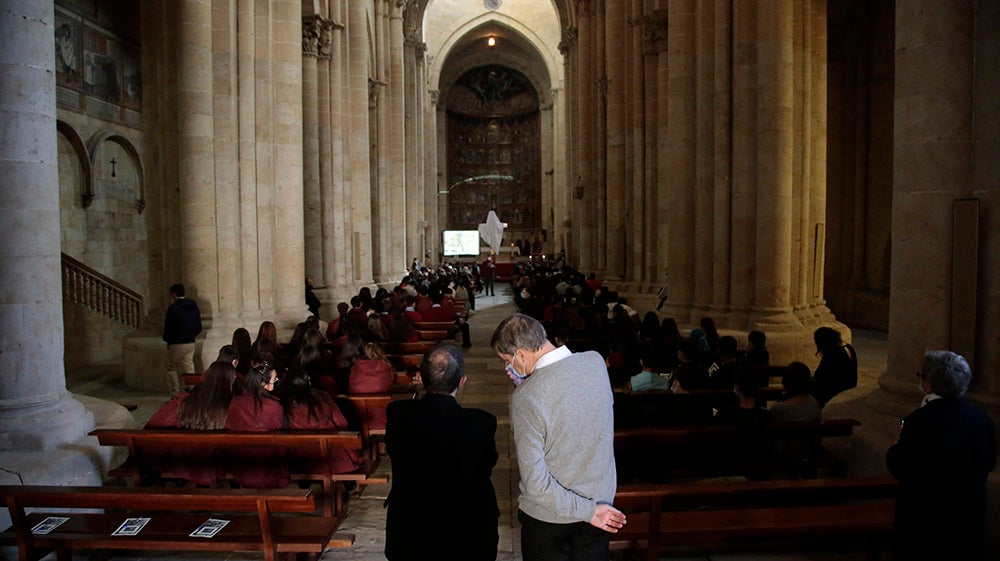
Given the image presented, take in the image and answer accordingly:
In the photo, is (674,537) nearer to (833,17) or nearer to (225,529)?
(225,529)

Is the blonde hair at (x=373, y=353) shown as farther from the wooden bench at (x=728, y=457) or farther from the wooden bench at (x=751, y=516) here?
the wooden bench at (x=751, y=516)

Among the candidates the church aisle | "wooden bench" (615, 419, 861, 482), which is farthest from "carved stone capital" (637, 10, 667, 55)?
"wooden bench" (615, 419, 861, 482)

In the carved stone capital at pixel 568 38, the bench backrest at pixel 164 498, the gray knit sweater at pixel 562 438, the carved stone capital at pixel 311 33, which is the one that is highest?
the carved stone capital at pixel 568 38

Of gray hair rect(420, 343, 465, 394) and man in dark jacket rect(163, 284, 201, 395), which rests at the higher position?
gray hair rect(420, 343, 465, 394)

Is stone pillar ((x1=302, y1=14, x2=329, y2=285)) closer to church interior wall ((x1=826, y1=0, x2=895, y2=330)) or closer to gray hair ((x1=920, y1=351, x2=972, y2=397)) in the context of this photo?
church interior wall ((x1=826, y1=0, x2=895, y2=330))

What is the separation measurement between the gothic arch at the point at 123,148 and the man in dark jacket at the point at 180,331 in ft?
19.4

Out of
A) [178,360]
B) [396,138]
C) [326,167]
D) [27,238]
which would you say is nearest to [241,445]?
[27,238]

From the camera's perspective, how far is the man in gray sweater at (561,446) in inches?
116

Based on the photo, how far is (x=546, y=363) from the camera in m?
3.02

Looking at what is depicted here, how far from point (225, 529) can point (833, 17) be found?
1816 centimetres

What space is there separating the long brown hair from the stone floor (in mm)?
1010

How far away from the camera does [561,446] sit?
117 inches

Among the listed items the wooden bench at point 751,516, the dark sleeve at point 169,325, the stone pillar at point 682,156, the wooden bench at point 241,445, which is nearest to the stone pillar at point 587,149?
the stone pillar at point 682,156

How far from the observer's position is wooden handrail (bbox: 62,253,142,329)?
44.6 feet
